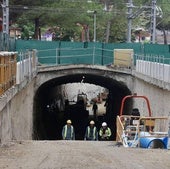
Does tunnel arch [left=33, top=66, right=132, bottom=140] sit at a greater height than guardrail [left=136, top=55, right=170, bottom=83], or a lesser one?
A: lesser

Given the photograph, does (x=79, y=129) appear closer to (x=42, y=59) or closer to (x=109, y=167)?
(x=42, y=59)

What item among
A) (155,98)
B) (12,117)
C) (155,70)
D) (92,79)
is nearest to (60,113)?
(92,79)

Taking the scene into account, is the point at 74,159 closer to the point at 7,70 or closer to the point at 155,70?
the point at 7,70

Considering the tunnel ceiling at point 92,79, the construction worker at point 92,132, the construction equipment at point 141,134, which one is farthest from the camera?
the tunnel ceiling at point 92,79

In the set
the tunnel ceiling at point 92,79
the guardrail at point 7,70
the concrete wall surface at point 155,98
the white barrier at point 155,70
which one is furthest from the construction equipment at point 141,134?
the tunnel ceiling at point 92,79

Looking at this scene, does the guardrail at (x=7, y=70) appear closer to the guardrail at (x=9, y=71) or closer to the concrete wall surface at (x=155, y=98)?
the guardrail at (x=9, y=71)

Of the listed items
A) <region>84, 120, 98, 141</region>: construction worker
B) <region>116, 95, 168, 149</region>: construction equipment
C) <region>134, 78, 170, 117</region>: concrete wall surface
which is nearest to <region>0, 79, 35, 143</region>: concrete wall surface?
<region>84, 120, 98, 141</region>: construction worker

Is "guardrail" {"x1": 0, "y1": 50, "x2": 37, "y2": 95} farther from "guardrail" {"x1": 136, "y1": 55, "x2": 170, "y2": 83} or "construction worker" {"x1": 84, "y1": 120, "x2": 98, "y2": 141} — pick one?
"guardrail" {"x1": 136, "y1": 55, "x2": 170, "y2": 83}

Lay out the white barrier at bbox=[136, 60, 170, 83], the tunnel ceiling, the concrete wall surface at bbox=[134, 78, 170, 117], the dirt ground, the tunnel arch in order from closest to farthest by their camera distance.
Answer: the dirt ground < the white barrier at bbox=[136, 60, 170, 83] < the concrete wall surface at bbox=[134, 78, 170, 117] < the tunnel ceiling < the tunnel arch

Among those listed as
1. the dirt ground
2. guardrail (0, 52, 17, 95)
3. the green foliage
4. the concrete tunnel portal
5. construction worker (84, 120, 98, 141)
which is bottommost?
the concrete tunnel portal

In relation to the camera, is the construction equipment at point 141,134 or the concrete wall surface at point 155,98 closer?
the construction equipment at point 141,134

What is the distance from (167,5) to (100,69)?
197 feet

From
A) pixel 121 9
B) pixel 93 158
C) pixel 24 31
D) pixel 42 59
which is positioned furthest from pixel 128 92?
pixel 24 31

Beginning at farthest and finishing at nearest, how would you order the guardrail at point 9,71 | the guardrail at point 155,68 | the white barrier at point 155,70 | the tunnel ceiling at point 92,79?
the tunnel ceiling at point 92,79 → the guardrail at point 155,68 → the white barrier at point 155,70 → the guardrail at point 9,71
